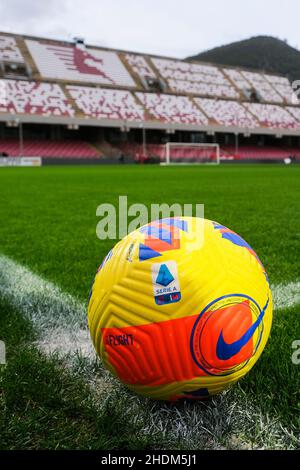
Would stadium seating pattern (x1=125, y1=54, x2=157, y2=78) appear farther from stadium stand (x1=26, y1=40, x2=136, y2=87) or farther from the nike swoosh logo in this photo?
the nike swoosh logo

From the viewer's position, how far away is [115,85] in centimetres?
4212

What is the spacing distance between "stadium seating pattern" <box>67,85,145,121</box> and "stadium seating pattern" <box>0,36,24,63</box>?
221 inches

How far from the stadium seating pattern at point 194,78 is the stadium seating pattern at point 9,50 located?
14.1 metres

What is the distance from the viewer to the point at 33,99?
1414 inches

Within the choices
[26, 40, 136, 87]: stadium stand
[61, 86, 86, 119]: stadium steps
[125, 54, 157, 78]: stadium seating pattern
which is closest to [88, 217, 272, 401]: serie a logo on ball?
[61, 86, 86, 119]: stadium steps

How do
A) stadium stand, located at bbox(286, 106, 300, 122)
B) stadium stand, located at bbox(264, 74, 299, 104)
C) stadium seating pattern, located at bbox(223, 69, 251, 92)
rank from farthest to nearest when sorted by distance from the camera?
stadium stand, located at bbox(264, 74, 299, 104) → stadium seating pattern, located at bbox(223, 69, 251, 92) → stadium stand, located at bbox(286, 106, 300, 122)

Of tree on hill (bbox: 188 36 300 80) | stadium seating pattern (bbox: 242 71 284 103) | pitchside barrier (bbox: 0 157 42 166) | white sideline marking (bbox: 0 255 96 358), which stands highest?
tree on hill (bbox: 188 36 300 80)

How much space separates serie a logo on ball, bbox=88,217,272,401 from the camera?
56.1 inches

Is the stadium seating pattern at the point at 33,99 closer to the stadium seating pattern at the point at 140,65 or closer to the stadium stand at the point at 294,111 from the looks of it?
the stadium seating pattern at the point at 140,65

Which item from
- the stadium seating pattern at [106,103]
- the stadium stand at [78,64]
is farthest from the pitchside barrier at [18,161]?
the stadium stand at [78,64]

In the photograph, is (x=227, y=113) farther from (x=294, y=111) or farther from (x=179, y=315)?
(x=179, y=315)

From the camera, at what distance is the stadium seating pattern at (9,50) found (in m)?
39.4
